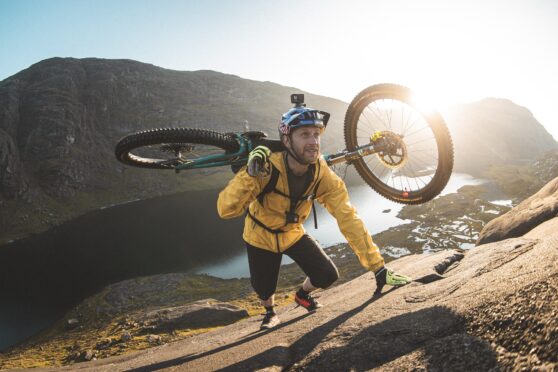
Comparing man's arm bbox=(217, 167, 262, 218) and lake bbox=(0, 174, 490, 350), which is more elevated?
man's arm bbox=(217, 167, 262, 218)

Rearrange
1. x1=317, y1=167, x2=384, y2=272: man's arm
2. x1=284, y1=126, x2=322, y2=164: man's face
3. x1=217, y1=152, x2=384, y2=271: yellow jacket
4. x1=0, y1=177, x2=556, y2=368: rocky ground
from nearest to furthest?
x1=284, y1=126, x2=322, y2=164: man's face, x1=217, y1=152, x2=384, y2=271: yellow jacket, x1=317, y1=167, x2=384, y2=272: man's arm, x1=0, y1=177, x2=556, y2=368: rocky ground

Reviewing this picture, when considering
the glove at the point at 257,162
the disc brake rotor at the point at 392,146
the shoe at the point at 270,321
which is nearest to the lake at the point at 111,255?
the shoe at the point at 270,321

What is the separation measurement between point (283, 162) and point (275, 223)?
1219 millimetres

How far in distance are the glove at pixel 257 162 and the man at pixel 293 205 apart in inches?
0.6

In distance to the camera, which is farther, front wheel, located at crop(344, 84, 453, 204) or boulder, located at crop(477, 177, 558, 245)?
boulder, located at crop(477, 177, 558, 245)

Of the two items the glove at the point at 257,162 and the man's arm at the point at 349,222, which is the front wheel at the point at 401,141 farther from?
the glove at the point at 257,162

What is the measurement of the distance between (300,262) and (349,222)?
1418mm

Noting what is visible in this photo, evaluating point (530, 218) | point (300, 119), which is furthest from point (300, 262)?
point (530, 218)

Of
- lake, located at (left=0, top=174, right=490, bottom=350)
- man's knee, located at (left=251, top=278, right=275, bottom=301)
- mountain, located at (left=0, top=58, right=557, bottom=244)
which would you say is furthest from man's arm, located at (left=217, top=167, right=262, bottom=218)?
mountain, located at (left=0, top=58, right=557, bottom=244)

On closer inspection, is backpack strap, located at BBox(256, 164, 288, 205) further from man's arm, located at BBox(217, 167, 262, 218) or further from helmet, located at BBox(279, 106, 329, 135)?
helmet, located at BBox(279, 106, 329, 135)

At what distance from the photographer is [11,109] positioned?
157 m

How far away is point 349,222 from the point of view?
18.9 ft

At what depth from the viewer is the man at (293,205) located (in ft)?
16.0

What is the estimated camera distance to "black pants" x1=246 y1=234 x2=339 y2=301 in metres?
6.14
